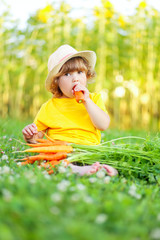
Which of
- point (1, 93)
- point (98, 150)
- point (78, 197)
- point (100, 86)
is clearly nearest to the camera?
point (78, 197)

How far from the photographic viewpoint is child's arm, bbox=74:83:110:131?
240cm

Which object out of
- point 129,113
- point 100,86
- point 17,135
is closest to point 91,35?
point 100,86

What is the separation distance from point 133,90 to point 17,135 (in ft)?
19.0

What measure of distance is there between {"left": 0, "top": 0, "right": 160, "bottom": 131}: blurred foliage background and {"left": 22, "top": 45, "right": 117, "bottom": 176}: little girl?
532 cm

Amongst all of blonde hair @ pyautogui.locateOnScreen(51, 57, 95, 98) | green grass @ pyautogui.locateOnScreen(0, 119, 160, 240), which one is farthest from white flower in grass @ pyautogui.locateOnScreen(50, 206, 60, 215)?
blonde hair @ pyautogui.locateOnScreen(51, 57, 95, 98)

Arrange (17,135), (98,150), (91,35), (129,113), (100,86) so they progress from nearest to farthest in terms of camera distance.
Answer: (98,150) < (17,135) < (100,86) < (91,35) < (129,113)

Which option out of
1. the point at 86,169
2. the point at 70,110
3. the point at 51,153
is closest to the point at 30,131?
the point at 51,153

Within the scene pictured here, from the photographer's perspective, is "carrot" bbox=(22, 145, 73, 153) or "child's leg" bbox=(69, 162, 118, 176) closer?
"child's leg" bbox=(69, 162, 118, 176)

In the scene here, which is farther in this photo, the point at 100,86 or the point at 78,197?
the point at 100,86

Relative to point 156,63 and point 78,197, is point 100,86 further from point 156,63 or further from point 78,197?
point 78,197

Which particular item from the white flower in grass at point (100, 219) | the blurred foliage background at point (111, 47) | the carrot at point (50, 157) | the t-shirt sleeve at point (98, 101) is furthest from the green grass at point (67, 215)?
the blurred foliage background at point (111, 47)

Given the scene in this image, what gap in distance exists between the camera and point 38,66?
10016mm

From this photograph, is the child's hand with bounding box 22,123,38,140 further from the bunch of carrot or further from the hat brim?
the hat brim

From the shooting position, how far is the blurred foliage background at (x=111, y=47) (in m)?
8.39
